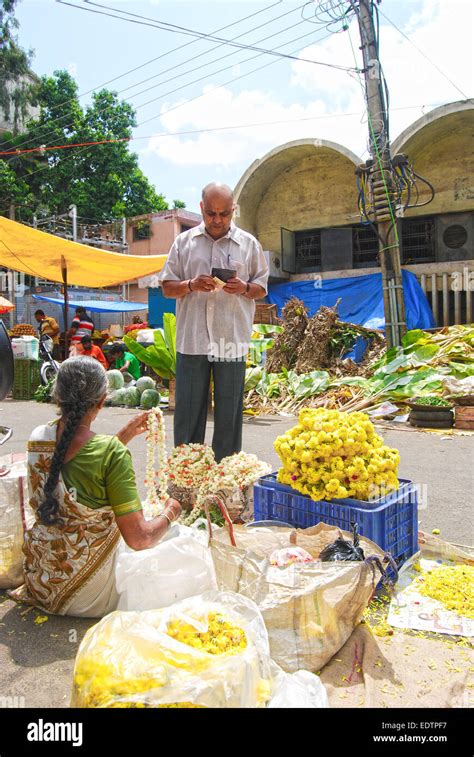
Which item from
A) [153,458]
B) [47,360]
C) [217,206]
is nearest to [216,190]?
[217,206]

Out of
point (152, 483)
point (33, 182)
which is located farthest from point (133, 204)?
point (152, 483)

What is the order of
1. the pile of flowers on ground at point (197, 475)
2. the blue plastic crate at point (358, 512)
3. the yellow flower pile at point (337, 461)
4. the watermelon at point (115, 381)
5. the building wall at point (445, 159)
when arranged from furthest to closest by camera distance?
the building wall at point (445, 159)
the watermelon at point (115, 381)
the pile of flowers on ground at point (197, 475)
the yellow flower pile at point (337, 461)
the blue plastic crate at point (358, 512)

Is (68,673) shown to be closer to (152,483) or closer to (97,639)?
(97,639)

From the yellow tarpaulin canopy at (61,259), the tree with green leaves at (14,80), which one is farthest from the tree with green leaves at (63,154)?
the yellow tarpaulin canopy at (61,259)

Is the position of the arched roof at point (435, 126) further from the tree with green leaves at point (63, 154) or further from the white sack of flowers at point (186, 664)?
the tree with green leaves at point (63, 154)

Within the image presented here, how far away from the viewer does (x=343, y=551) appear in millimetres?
2291

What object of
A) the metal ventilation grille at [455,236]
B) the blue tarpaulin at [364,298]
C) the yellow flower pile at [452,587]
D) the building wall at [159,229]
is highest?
the building wall at [159,229]

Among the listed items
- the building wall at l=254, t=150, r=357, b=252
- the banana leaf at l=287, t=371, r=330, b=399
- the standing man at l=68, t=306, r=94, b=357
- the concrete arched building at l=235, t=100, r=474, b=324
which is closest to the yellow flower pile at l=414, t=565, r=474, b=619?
the banana leaf at l=287, t=371, r=330, b=399

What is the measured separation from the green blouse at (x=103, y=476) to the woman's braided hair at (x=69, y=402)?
0.07 meters

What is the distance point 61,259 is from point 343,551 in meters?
8.38

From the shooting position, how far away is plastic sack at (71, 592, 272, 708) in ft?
4.69

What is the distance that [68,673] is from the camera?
203 cm

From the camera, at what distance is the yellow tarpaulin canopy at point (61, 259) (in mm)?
8469

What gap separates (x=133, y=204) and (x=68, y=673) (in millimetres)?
34391
